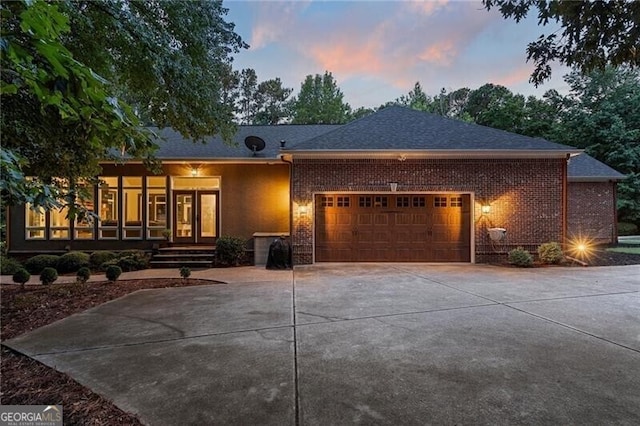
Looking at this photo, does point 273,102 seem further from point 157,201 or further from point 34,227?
point 34,227

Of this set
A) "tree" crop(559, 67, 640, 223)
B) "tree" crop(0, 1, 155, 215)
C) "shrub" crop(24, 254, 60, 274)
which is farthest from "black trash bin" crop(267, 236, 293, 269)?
"tree" crop(559, 67, 640, 223)

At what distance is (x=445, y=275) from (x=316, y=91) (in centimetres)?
2799

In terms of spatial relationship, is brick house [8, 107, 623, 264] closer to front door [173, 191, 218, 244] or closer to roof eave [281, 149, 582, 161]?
roof eave [281, 149, 582, 161]

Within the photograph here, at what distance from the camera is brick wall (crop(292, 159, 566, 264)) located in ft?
33.4

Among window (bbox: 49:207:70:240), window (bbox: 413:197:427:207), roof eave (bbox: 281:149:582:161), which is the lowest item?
window (bbox: 49:207:70:240)

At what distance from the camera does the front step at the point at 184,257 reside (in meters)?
10.4

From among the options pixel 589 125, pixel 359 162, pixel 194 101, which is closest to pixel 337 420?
pixel 194 101

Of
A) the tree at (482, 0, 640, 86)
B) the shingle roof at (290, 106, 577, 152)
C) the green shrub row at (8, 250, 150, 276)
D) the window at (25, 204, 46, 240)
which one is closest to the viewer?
the tree at (482, 0, 640, 86)

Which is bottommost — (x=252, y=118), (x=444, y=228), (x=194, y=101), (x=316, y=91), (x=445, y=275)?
(x=445, y=275)

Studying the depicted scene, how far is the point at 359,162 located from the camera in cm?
1023

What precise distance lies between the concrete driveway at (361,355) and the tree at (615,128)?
59.8 ft

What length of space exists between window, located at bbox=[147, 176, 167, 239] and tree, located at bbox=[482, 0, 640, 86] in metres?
10.5

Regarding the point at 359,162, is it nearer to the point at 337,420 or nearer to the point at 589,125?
the point at 337,420

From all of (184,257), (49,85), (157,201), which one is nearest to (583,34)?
(49,85)
